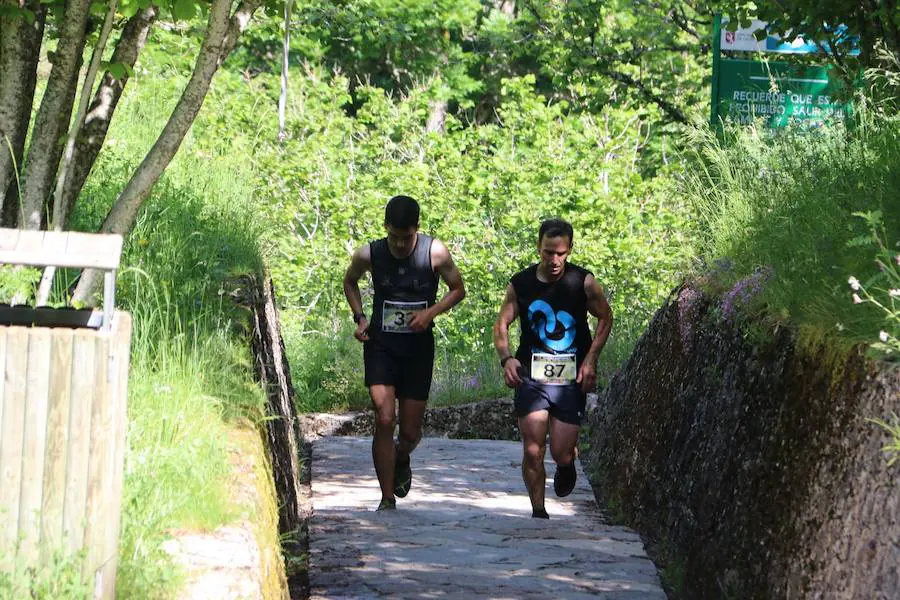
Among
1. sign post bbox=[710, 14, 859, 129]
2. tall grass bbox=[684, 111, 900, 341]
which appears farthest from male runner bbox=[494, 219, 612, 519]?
sign post bbox=[710, 14, 859, 129]

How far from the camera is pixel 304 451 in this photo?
12.0 meters

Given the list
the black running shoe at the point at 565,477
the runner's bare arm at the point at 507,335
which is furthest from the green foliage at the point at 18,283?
the black running shoe at the point at 565,477

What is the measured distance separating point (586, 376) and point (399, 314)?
3.89 ft

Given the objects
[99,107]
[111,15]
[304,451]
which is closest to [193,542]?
[111,15]

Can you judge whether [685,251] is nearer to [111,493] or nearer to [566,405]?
[566,405]

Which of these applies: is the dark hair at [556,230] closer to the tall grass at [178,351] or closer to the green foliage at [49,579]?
the tall grass at [178,351]

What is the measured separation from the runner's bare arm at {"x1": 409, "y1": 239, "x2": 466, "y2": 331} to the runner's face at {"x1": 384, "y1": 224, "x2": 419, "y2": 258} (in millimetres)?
142

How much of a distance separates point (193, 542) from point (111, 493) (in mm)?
981

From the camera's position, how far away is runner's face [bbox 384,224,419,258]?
340 inches

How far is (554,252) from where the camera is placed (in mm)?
8422

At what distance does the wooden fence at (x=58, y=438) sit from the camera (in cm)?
374

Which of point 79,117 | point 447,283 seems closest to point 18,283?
point 79,117

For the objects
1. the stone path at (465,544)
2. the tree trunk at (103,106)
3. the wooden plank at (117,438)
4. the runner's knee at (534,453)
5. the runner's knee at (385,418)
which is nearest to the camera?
the wooden plank at (117,438)

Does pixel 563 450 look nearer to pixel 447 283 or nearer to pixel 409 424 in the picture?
pixel 409 424
